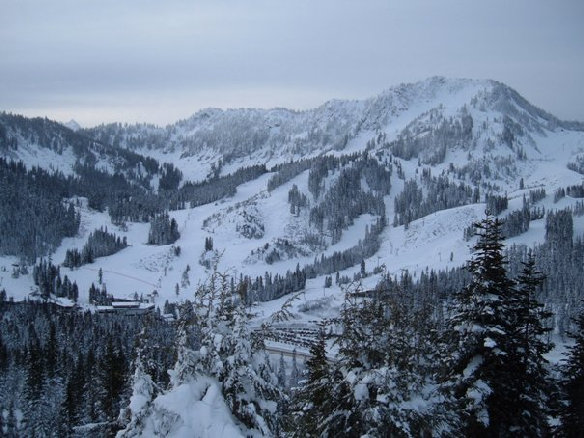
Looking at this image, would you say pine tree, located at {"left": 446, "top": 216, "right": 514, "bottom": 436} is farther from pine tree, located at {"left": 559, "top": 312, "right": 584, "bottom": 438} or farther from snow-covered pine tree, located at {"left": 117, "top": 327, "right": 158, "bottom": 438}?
snow-covered pine tree, located at {"left": 117, "top": 327, "right": 158, "bottom": 438}

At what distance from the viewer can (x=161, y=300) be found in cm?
18100

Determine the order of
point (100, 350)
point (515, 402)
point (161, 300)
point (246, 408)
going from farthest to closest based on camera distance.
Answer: point (161, 300) < point (100, 350) < point (515, 402) < point (246, 408)

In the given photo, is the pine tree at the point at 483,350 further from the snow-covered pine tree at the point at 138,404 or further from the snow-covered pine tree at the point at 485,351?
the snow-covered pine tree at the point at 138,404

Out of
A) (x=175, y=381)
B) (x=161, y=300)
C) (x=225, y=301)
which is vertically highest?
(x=225, y=301)

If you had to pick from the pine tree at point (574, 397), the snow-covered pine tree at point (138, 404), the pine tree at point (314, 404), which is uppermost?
the snow-covered pine tree at point (138, 404)

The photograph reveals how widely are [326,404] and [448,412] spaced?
145 inches

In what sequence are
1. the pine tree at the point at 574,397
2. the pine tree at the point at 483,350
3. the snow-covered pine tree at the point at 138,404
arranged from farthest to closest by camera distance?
the pine tree at the point at 574,397, the pine tree at the point at 483,350, the snow-covered pine tree at the point at 138,404

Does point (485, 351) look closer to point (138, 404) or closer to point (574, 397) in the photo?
point (574, 397)

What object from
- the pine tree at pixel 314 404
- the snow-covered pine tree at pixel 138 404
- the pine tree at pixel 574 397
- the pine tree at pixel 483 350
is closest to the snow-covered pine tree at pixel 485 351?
the pine tree at pixel 483 350

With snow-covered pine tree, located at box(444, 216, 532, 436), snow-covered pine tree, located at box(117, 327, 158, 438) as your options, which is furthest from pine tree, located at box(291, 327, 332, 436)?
snow-covered pine tree, located at box(117, 327, 158, 438)

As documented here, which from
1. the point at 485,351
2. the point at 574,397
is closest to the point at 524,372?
the point at 485,351

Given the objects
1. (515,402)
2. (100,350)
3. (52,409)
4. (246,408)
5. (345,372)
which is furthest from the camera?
(100,350)

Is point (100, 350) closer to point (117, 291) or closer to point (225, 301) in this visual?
point (117, 291)

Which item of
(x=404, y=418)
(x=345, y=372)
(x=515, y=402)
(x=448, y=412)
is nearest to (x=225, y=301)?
(x=345, y=372)
